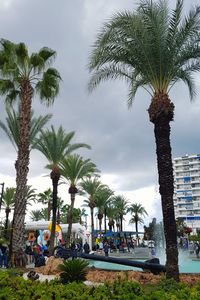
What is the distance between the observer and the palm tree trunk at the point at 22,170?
60.6 feet

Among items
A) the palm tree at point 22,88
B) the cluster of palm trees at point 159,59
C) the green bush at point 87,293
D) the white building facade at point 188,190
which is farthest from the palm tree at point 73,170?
the white building facade at point 188,190

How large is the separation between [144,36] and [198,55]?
2.06m

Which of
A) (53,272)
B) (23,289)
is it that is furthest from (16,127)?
(23,289)

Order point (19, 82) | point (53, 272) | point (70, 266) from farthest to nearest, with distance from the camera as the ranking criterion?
point (19, 82) → point (53, 272) → point (70, 266)

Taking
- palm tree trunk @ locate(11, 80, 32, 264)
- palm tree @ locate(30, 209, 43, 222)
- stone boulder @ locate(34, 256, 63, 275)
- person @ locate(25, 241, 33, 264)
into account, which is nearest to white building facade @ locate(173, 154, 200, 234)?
palm tree @ locate(30, 209, 43, 222)

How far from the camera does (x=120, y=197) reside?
7550 cm

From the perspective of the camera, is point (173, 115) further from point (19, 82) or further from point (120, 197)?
point (120, 197)

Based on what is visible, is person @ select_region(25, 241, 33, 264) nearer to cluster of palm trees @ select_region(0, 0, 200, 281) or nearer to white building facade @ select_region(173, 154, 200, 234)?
cluster of palm trees @ select_region(0, 0, 200, 281)

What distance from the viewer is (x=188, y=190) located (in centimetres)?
14662

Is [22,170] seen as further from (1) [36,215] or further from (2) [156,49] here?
(1) [36,215]

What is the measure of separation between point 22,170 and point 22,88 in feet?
14.9

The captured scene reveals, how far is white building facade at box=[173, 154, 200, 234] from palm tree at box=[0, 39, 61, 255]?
404 feet

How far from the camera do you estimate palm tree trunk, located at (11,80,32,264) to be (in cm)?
1847

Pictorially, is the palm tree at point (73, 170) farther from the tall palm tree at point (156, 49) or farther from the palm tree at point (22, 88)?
the tall palm tree at point (156, 49)
